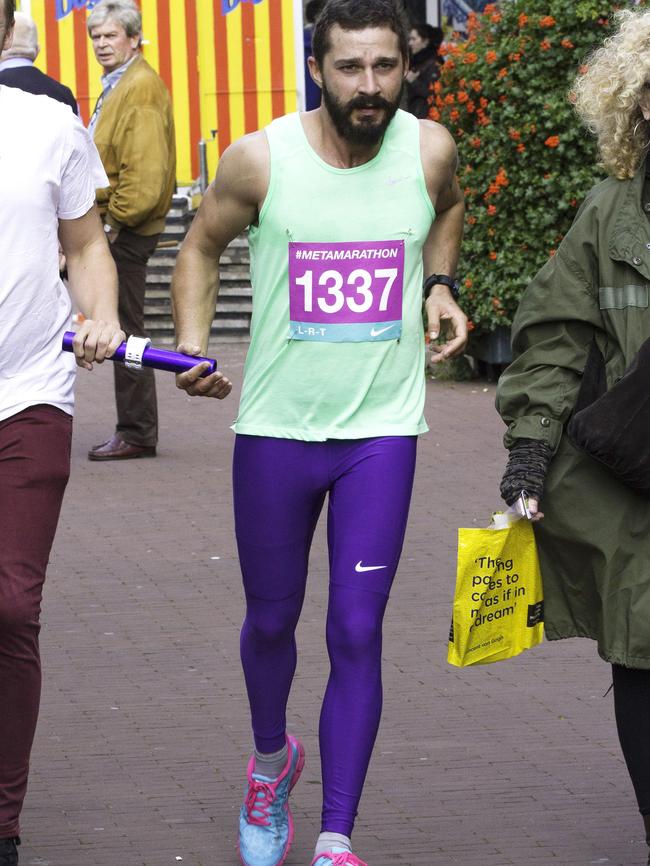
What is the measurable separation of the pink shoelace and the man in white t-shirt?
21.0 inches

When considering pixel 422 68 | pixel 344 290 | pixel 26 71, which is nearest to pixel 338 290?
pixel 344 290

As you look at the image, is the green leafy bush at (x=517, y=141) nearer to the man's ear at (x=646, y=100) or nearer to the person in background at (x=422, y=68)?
the person in background at (x=422, y=68)

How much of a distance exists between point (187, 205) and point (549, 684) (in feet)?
30.6

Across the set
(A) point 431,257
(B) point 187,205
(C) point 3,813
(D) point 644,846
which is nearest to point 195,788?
(C) point 3,813

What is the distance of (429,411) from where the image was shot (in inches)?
404

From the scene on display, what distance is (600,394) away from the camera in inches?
152

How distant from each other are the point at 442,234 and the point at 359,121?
0.46 meters

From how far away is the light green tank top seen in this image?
388cm

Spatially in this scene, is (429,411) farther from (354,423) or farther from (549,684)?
(354,423)

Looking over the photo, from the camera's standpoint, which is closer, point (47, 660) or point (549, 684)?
point (549, 684)

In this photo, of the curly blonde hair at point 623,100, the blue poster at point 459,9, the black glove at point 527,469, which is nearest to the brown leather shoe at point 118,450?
the black glove at point 527,469

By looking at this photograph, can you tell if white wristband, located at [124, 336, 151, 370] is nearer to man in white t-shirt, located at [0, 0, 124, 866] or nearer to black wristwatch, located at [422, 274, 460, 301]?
man in white t-shirt, located at [0, 0, 124, 866]

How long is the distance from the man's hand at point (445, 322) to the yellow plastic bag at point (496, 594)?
0.41m

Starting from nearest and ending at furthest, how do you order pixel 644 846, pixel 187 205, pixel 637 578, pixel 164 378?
1. pixel 637 578
2. pixel 644 846
3. pixel 164 378
4. pixel 187 205
